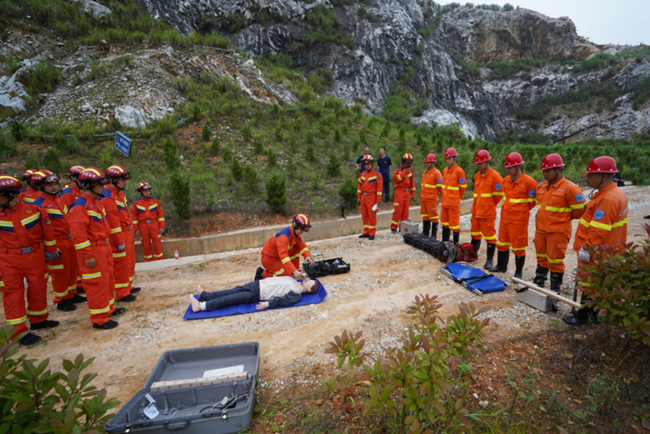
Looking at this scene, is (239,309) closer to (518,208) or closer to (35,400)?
(35,400)

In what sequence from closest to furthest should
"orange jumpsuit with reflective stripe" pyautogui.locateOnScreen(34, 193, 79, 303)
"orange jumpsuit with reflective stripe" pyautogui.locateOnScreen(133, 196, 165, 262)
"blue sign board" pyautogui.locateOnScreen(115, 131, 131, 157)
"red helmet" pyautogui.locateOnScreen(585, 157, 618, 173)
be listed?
"red helmet" pyautogui.locateOnScreen(585, 157, 618, 173) < "orange jumpsuit with reflective stripe" pyautogui.locateOnScreen(34, 193, 79, 303) < "blue sign board" pyautogui.locateOnScreen(115, 131, 131, 157) < "orange jumpsuit with reflective stripe" pyautogui.locateOnScreen(133, 196, 165, 262)

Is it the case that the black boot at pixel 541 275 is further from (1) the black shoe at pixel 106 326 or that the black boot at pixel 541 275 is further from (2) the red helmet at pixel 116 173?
(2) the red helmet at pixel 116 173

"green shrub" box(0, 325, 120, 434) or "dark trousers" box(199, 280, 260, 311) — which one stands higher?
"green shrub" box(0, 325, 120, 434)

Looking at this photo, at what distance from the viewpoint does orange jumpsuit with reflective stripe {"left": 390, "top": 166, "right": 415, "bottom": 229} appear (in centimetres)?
760

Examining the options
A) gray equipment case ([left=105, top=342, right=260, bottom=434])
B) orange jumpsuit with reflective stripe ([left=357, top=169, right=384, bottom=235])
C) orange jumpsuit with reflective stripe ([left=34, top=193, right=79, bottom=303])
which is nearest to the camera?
gray equipment case ([left=105, top=342, right=260, bottom=434])

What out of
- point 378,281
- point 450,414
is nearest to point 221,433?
point 450,414

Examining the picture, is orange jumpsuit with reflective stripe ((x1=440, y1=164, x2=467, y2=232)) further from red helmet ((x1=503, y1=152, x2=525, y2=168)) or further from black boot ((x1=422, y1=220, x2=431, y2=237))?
red helmet ((x1=503, y1=152, x2=525, y2=168))

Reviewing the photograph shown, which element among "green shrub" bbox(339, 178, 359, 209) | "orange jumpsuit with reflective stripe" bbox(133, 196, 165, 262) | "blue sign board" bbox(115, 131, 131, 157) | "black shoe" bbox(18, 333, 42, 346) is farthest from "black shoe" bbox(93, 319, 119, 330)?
"green shrub" bbox(339, 178, 359, 209)

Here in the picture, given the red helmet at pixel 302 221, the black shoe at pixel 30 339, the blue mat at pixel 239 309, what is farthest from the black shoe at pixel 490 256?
the black shoe at pixel 30 339

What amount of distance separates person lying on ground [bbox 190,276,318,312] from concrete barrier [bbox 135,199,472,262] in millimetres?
3345

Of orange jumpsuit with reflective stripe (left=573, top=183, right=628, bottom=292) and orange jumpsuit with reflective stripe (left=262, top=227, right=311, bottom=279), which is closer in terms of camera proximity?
orange jumpsuit with reflective stripe (left=573, top=183, right=628, bottom=292)

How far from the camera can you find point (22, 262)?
3.78 metres

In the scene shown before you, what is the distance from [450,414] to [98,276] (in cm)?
456

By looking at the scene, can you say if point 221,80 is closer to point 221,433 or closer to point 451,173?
point 451,173
